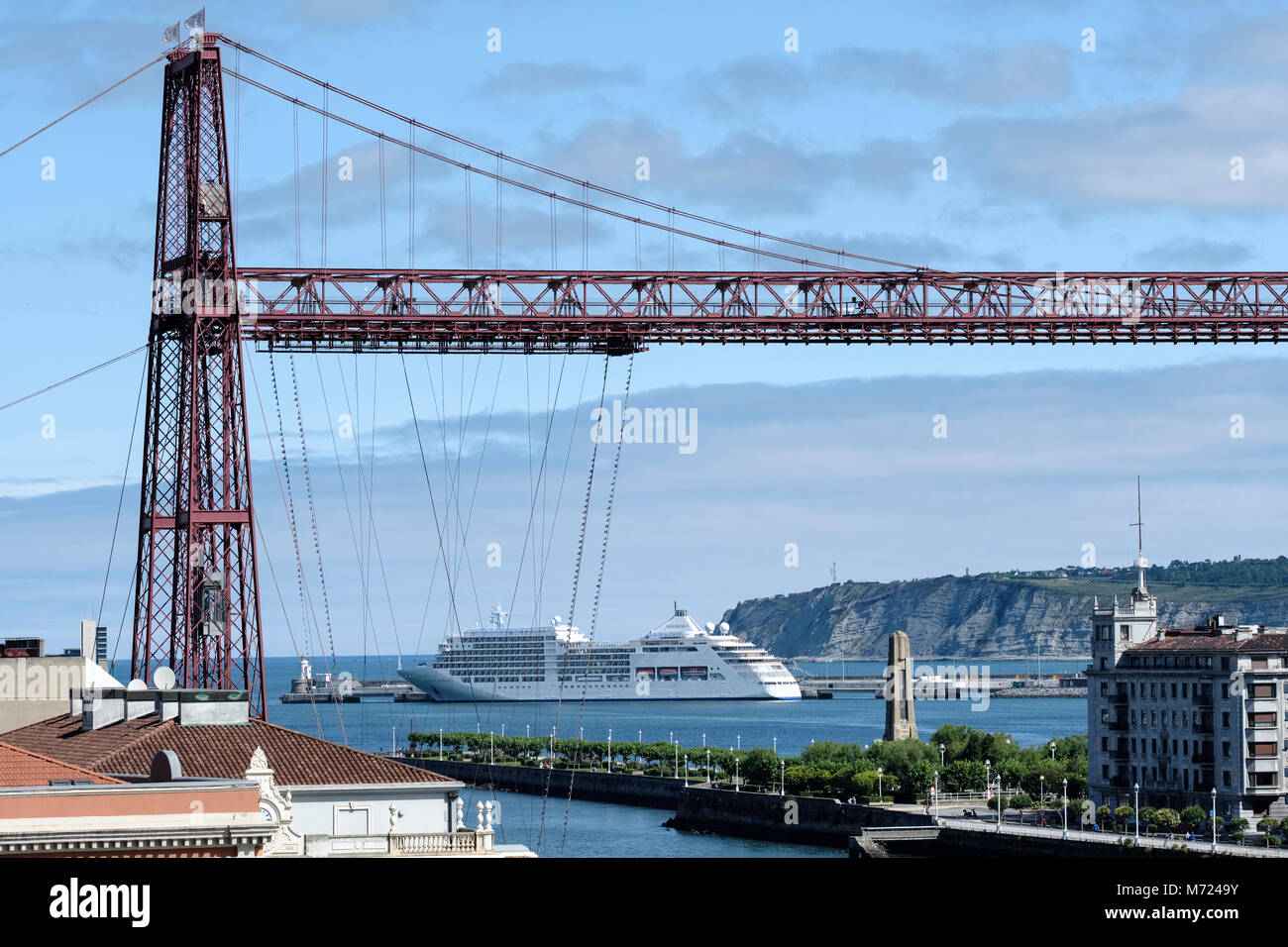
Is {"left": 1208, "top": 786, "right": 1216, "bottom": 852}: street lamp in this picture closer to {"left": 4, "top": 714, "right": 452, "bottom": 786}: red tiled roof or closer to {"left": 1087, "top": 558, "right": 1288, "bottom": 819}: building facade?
{"left": 1087, "top": 558, "right": 1288, "bottom": 819}: building facade

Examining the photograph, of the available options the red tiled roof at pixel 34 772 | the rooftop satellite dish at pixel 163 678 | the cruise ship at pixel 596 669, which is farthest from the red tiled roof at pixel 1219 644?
the cruise ship at pixel 596 669

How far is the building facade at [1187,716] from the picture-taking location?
6881 cm

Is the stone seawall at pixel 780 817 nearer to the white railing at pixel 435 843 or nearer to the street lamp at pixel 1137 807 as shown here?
the street lamp at pixel 1137 807

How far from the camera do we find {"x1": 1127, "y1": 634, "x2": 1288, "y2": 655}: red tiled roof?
231 feet

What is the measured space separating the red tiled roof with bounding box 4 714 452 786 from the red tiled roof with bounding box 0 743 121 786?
8.37 feet

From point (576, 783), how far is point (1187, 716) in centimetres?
3684

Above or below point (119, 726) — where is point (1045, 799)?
below

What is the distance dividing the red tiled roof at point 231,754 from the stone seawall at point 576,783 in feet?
187

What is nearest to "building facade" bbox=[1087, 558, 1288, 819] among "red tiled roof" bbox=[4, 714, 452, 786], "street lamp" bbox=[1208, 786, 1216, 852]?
"street lamp" bbox=[1208, 786, 1216, 852]

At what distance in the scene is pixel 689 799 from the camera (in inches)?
3509

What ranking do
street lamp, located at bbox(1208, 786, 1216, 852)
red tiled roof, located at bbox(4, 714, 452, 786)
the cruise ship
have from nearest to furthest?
1. red tiled roof, located at bbox(4, 714, 452, 786)
2. street lamp, located at bbox(1208, 786, 1216, 852)
3. the cruise ship
